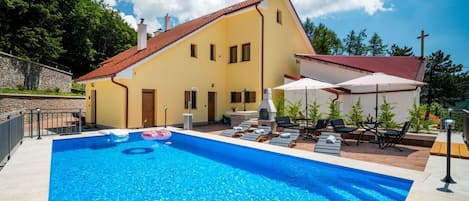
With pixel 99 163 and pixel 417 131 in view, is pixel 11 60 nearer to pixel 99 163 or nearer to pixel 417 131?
pixel 99 163

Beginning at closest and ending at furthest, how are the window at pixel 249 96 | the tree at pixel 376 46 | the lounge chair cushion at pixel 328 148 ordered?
the lounge chair cushion at pixel 328 148, the window at pixel 249 96, the tree at pixel 376 46

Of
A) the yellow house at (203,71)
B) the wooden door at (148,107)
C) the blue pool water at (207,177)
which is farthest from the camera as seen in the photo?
the wooden door at (148,107)

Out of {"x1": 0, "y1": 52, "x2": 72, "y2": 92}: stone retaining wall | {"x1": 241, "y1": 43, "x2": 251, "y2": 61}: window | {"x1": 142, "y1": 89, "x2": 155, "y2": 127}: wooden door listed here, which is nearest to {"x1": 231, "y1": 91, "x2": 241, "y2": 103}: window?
{"x1": 241, "y1": 43, "x2": 251, "y2": 61}: window

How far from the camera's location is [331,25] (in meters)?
48.3

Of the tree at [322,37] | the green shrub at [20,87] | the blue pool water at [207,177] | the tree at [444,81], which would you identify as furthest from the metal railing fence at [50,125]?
the tree at [444,81]

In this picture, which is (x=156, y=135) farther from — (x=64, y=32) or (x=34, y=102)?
(x=64, y=32)

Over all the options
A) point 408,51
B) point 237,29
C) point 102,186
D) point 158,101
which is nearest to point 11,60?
point 158,101

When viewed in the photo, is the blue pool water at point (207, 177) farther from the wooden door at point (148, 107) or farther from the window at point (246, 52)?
the window at point (246, 52)

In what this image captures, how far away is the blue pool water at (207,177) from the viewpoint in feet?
17.2

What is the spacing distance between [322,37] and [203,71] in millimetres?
29251

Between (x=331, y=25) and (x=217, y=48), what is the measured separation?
1489 inches

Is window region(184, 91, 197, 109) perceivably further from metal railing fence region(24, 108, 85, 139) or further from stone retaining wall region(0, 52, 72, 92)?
stone retaining wall region(0, 52, 72, 92)

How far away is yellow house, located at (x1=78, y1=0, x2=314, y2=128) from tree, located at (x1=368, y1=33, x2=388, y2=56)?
4093 centimetres

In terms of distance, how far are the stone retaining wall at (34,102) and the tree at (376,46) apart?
175ft
